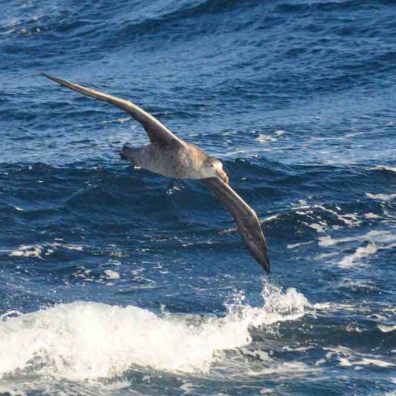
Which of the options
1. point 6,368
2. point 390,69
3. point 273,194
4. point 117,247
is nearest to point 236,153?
point 273,194

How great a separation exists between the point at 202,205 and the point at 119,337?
5.85 meters

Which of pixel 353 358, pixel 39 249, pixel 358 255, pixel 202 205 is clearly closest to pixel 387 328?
pixel 353 358

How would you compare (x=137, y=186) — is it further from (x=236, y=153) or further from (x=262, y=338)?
(x=262, y=338)

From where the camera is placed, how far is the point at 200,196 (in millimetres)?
26469

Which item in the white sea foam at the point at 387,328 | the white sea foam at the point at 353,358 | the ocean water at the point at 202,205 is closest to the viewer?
the white sea foam at the point at 353,358

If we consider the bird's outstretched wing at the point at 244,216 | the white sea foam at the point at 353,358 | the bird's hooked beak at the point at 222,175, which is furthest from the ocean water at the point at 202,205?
the bird's hooked beak at the point at 222,175

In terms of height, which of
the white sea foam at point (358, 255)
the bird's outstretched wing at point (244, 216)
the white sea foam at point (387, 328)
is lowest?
the white sea foam at point (387, 328)

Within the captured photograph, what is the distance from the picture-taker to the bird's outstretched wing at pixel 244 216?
18.9 metres

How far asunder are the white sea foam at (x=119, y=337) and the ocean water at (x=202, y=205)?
0.12ft

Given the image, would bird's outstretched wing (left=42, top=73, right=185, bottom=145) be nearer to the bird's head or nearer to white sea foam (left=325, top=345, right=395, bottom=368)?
the bird's head

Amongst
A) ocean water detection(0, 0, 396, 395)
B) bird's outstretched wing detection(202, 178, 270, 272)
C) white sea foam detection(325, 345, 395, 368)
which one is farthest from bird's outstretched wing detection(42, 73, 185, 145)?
white sea foam detection(325, 345, 395, 368)

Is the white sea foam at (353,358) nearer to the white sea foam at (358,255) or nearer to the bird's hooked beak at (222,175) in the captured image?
the white sea foam at (358,255)

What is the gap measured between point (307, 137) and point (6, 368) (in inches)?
511

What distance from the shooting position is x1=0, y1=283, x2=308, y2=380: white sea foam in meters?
19.8
